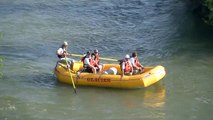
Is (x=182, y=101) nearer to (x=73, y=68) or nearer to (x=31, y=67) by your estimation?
(x=73, y=68)

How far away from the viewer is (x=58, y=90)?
2114 centimetres

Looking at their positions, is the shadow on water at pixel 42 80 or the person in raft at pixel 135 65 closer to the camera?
the person in raft at pixel 135 65

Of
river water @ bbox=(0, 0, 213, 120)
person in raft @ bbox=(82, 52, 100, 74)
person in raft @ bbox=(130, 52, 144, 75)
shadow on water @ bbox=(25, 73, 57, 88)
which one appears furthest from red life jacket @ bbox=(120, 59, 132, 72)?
shadow on water @ bbox=(25, 73, 57, 88)

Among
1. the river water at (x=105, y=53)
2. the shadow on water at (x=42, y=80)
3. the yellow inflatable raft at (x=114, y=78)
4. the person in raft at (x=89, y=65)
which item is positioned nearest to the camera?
the river water at (x=105, y=53)

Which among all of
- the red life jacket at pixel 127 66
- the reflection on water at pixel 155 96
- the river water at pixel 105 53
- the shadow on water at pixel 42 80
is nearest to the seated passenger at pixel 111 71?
the red life jacket at pixel 127 66

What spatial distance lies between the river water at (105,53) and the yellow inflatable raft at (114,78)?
0.97ft

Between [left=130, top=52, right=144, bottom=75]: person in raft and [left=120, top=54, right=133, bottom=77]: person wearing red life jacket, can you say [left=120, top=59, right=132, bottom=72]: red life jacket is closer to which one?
[left=120, top=54, right=133, bottom=77]: person wearing red life jacket

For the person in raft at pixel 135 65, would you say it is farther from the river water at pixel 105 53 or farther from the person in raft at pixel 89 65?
the person in raft at pixel 89 65

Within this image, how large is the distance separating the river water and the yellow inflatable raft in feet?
0.97

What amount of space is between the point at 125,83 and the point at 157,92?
1.37 metres

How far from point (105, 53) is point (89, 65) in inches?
164

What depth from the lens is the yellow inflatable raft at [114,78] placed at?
20188 mm

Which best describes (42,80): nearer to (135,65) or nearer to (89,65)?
(89,65)

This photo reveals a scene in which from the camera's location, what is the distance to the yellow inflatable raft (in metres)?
20.2
